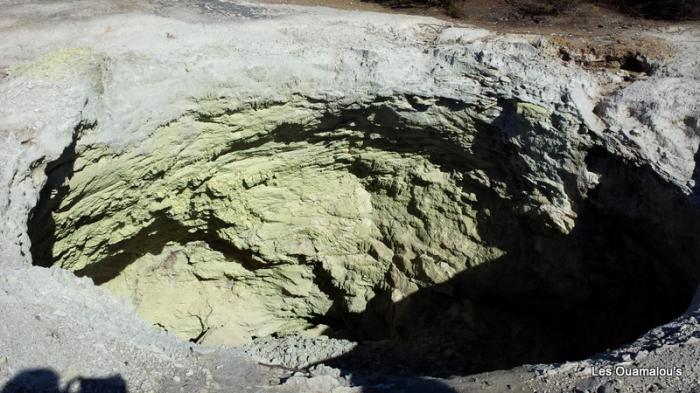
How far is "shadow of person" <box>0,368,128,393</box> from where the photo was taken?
361 centimetres

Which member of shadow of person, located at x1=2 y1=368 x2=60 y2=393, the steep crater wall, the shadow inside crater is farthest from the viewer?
the steep crater wall

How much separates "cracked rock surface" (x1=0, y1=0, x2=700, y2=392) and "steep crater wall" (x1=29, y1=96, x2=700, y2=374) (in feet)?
0.09

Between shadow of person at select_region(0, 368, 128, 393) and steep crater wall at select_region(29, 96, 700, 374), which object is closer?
shadow of person at select_region(0, 368, 128, 393)

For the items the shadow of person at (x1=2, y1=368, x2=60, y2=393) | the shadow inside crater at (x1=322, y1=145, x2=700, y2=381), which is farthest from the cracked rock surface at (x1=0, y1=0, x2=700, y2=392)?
the shadow of person at (x1=2, y1=368, x2=60, y2=393)

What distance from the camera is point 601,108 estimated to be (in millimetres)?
6367

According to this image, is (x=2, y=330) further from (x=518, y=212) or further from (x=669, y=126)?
(x=669, y=126)

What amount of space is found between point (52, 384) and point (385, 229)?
5.32 m

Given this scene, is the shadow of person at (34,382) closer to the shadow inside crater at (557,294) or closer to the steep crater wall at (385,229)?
the steep crater wall at (385,229)

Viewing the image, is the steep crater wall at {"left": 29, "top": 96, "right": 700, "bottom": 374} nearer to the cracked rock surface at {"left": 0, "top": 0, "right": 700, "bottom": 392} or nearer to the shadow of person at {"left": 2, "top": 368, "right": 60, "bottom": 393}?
the cracked rock surface at {"left": 0, "top": 0, "right": 700, "bottom": 392}

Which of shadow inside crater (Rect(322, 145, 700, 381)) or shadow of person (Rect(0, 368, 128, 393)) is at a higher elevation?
shadow of person (Rect(0, 368, 128, 393))

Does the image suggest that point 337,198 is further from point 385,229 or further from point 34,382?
point 34,382

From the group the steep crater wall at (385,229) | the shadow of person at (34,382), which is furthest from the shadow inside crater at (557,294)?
the shadow of person at (34,382)

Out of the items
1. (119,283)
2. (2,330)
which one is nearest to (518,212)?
(119,283)

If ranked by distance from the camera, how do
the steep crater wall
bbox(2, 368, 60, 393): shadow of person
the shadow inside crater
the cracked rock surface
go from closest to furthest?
bbox(2, 368, 60, 393): shadow of person
the cracked rock surface
the shadow inside crater
the steep crater wall
